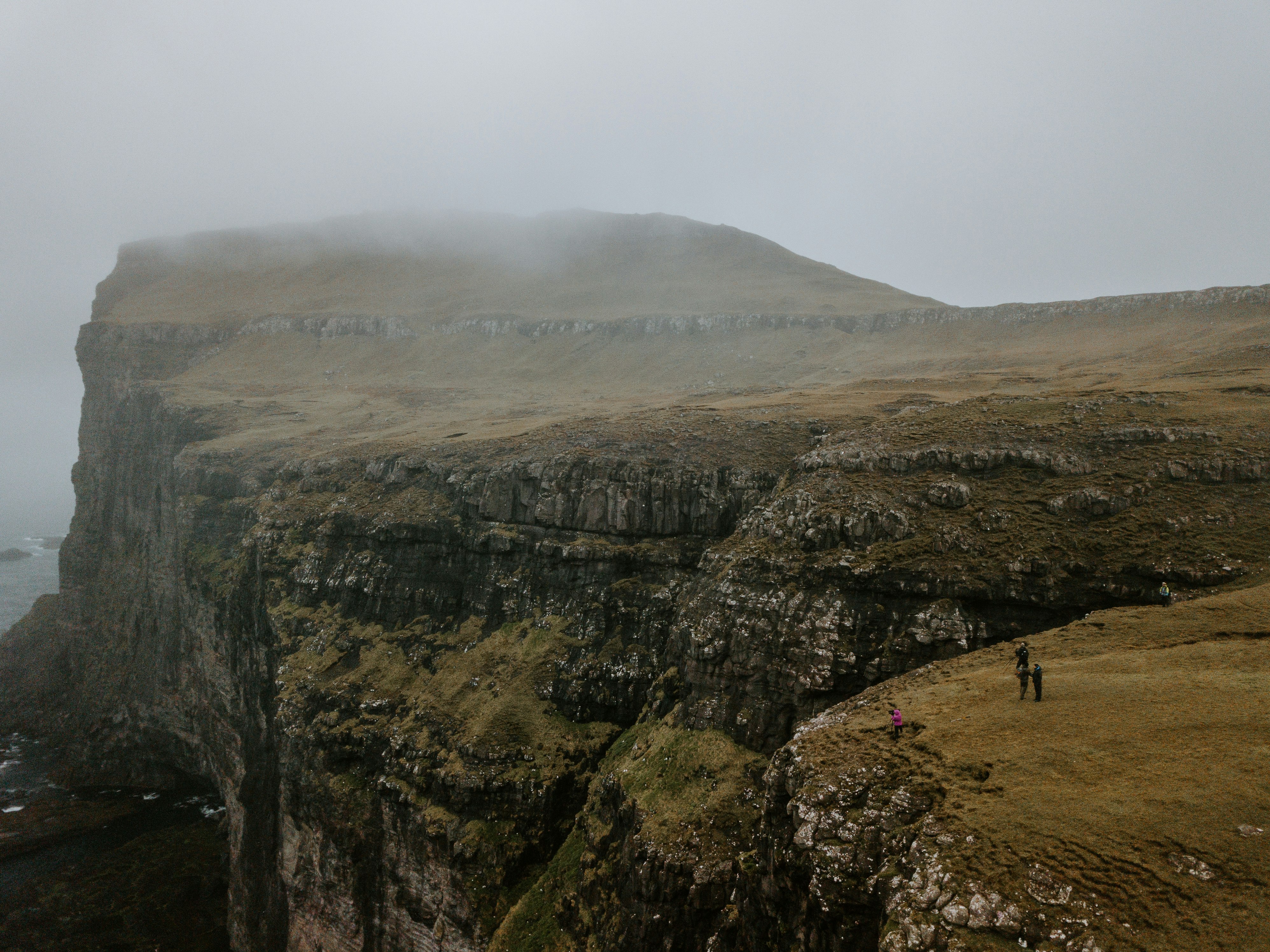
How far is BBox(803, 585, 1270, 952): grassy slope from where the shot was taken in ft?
50.3

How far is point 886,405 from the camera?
66875 millimetres

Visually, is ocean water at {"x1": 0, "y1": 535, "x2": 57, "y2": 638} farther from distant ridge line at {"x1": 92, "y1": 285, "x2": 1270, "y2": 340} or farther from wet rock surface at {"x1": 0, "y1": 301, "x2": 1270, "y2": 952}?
wet rock surface at {"x1": 0, "y1": 301, "x2": 1270, "y2": 952}

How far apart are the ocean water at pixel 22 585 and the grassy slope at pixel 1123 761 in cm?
15617

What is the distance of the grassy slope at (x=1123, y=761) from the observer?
1534 cm

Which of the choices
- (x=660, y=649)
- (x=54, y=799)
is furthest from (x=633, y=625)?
(x=54, y=799)

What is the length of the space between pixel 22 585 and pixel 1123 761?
217320 millimetres

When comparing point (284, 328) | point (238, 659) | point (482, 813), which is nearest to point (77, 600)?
point (238, 659)

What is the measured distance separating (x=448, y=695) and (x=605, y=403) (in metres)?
63.7

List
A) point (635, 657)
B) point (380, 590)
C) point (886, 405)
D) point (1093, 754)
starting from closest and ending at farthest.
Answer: point (1093, 754), point (635, 657), point (380, 590), point (886, 405)

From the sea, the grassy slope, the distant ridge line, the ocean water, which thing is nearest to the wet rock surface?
the grassy slope

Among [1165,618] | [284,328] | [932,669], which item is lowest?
[932,669]

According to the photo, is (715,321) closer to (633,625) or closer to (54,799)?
(633,625)

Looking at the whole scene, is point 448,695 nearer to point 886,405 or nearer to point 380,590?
point 380,590

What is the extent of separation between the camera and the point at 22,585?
536 ft
